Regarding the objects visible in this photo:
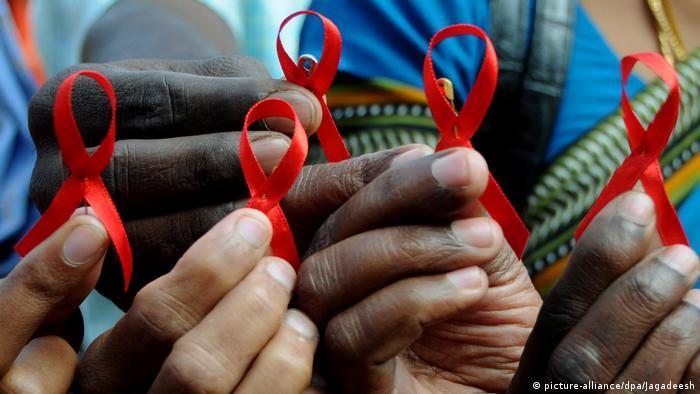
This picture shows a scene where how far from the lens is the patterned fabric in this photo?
1.32m

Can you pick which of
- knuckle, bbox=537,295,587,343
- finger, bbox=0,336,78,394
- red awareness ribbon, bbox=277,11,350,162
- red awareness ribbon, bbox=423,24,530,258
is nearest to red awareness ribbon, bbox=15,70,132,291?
finger, bbox=0,336,78,394

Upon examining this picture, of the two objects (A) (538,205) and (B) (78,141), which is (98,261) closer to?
(B) (78,141)

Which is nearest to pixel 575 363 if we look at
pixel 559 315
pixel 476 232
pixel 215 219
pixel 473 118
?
pixel 559 315

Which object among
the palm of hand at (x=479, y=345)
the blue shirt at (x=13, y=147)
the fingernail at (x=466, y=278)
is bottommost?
the blue shirt at (x=13, y=147)

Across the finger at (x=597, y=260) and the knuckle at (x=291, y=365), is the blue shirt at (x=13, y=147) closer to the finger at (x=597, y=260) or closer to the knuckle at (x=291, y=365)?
the knuckle at (x=291, y=365)

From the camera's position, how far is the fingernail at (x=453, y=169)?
2.63ft

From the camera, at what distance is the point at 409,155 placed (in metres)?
0.94

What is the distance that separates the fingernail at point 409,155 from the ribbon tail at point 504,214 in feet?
0.27

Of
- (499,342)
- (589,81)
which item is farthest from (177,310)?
(589,81)

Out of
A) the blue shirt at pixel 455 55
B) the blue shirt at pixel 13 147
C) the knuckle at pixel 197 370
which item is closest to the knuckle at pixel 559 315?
the knuckle at pixel 197 370

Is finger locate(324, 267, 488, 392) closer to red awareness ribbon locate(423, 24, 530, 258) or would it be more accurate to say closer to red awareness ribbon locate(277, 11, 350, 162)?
Answer: red awareness ribbon locate(423, 24, 530, 258)

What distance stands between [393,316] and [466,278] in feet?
0.28

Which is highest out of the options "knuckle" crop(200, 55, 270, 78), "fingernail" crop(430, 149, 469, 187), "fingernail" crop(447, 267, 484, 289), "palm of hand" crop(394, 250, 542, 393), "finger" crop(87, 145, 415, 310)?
"fingernail" crop(430, 149, 469, 187)

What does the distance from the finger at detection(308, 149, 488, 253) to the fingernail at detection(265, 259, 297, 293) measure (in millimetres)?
76
